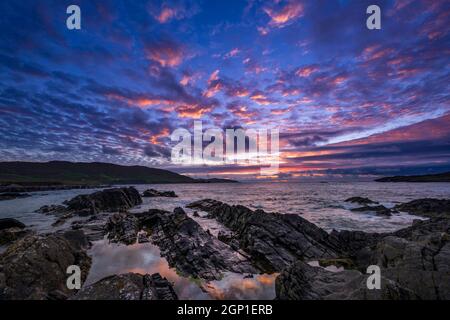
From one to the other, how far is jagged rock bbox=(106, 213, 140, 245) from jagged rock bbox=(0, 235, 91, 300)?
8.03m

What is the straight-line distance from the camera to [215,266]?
14.7 metres

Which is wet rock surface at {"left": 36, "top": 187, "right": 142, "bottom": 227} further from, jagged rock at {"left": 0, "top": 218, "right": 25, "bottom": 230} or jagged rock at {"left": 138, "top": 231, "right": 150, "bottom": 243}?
jagged rock at {"left": 138, "top": 231, "right": 150, "bottom": 243}

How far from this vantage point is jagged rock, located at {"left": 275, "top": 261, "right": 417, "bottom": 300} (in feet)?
22.6

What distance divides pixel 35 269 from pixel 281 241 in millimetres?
15911

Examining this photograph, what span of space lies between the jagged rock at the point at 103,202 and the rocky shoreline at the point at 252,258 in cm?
1365

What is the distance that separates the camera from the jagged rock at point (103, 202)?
41.8 m

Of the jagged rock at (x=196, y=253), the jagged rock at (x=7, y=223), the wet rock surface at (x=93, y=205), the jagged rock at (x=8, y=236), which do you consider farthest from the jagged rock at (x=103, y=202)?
the jagged rock at (x=196, y=253)

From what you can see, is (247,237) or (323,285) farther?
(247,237)

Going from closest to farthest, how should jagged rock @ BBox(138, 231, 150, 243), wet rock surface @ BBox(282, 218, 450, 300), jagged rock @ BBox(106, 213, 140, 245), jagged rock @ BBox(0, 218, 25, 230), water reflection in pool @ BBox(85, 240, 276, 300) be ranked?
wet rock surface @ BBox(282, 218, 450, 300), water reflection in pool @ BBox(85, 240, 276, 300), jagged rock @ BBox(138, 231, 150, 243), jagged rock @ BBox(106, 213, 140, 245), jagged rock @ BBox(0, 218, 25, 230)

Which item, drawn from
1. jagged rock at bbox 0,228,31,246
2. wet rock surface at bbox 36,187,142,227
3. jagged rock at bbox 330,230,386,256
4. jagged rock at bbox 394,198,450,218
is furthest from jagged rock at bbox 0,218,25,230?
jagged rock at bbox 394,198,450,218

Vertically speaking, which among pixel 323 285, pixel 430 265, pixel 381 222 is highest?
pixel 430 265
